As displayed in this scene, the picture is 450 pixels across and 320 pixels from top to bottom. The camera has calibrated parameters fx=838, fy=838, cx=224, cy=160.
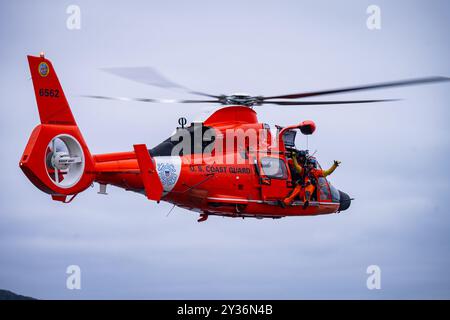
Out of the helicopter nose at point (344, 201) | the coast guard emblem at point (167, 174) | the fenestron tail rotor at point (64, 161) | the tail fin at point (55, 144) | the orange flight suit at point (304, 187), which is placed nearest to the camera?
Answer: the tail fin at point (55, 144)

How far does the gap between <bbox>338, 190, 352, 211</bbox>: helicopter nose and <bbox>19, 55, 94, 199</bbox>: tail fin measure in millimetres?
9355

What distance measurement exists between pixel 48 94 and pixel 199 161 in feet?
14.6

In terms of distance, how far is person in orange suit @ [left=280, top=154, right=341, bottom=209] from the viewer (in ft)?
76.9

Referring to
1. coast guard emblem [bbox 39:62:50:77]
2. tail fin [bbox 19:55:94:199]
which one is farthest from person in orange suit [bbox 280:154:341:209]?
coast guard emblem [bbox 39:62:50:77]

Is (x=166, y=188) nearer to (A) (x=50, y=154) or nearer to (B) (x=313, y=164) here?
(A) (x=50, y=154)

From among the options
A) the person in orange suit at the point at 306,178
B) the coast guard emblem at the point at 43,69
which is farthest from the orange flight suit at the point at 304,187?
the coast guard emblem at the point at 43,69

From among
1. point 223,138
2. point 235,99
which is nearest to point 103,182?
point 223,138

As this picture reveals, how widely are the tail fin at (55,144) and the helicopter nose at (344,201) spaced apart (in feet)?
30.7

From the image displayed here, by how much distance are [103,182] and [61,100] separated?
2297 mm

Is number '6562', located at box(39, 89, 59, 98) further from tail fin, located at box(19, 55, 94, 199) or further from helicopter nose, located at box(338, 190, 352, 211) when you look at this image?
helicopter nose, located at box(338, 190, 352, 211)

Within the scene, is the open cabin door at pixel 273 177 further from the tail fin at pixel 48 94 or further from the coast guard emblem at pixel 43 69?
the coast guard emblem at pixel 43 69

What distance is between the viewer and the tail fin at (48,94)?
63.7 ft

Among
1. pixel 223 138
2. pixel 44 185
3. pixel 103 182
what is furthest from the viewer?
pixel 223 138

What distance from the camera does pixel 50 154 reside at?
19.4 metres
